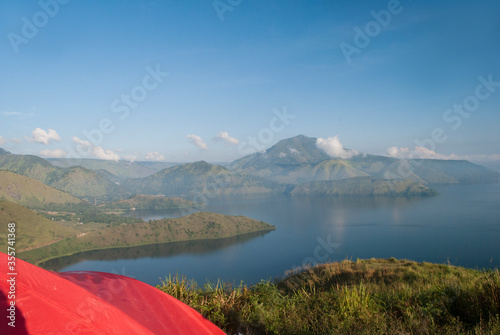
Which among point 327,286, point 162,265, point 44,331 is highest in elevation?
point 44,331

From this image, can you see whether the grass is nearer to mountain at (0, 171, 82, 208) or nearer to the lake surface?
the lake surface

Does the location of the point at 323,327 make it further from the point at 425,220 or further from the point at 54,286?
the point at 425,220

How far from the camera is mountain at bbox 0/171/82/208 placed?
570ft

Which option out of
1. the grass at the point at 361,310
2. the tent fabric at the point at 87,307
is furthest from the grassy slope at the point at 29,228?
the tent fabric at the point at 87,307

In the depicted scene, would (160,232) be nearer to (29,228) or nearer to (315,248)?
(29,228)

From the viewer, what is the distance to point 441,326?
3.56 m

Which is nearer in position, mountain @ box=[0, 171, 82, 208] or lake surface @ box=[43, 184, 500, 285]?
lake surface @ box=[43, 184, 500, 285]

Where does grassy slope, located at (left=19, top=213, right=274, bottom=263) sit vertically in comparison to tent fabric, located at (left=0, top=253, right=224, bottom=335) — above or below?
below

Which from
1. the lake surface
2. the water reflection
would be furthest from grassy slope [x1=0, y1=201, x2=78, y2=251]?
the lake surface

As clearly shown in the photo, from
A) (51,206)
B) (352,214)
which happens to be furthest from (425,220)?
(51,206)

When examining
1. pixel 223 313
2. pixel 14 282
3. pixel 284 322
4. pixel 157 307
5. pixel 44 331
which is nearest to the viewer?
pixel 44 331

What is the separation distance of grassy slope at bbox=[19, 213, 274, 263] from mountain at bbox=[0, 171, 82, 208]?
328 feet

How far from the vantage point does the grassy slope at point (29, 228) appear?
94056 millimetres

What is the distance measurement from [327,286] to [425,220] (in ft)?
418
